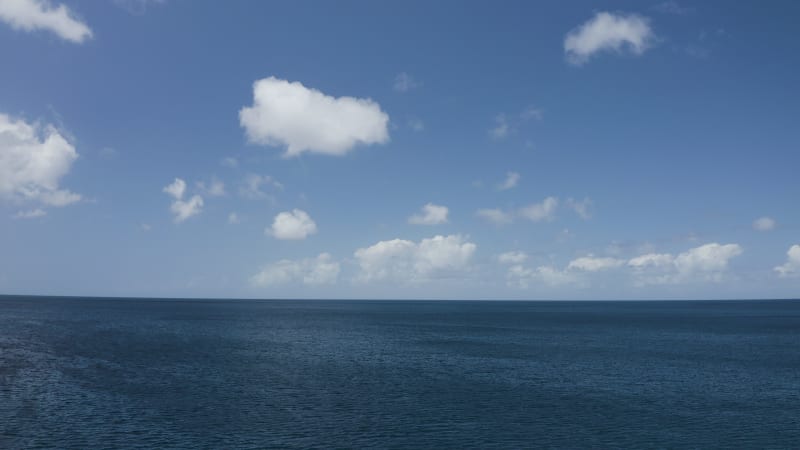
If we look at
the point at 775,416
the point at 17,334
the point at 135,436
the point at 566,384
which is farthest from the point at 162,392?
the point at 17,334

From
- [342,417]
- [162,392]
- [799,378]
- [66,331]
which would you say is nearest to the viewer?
[342,417]

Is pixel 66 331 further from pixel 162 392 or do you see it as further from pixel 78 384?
pixel 162 392

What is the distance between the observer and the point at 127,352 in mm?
107062

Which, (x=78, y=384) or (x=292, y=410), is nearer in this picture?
(x=292, y=410)

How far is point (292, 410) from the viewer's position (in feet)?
199

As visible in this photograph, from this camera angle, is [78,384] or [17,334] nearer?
[78,384]

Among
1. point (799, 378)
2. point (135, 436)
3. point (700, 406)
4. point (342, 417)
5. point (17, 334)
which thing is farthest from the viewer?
point (17, 334)

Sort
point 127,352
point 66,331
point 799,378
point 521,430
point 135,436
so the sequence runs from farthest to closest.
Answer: point 66,331 → point 127,352 → point 799,378 → point 521,430 → point 135,436

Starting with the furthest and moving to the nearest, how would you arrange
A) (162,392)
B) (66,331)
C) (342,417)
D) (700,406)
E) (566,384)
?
1. (66,331)
2. (566,384)
3. (162,392)
4. (700,406)
5. (342,417)

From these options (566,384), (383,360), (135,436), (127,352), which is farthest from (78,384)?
(566,384)

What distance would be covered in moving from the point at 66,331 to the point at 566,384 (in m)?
143

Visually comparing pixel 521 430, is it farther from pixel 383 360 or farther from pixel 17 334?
pixel 17 334

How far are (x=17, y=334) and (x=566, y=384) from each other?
14165cm

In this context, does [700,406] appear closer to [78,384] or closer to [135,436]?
[135,436]
